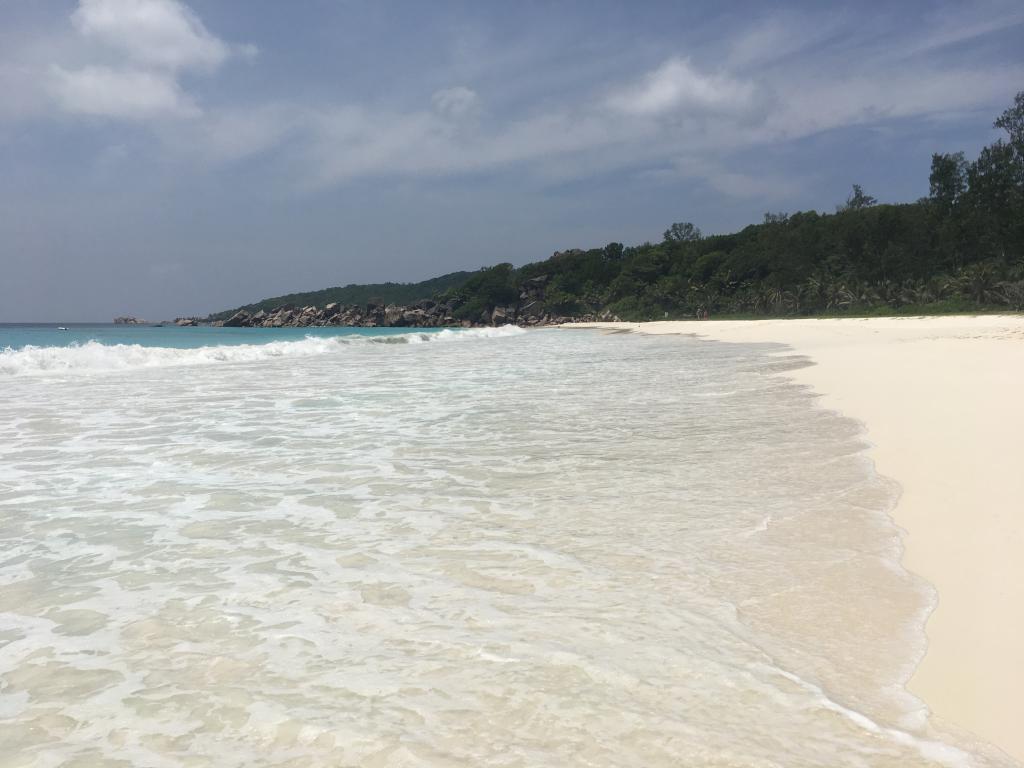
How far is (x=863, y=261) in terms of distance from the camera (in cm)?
6344

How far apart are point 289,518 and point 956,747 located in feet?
12.1

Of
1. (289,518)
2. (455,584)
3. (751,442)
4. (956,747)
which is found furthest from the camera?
(751,442)

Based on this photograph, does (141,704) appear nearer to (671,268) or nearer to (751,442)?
(751,442)

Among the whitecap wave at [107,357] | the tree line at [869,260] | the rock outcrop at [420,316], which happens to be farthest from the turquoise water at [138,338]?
the rock outcrop at [420,316]

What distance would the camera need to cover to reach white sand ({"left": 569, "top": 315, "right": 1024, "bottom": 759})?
2.22 metres

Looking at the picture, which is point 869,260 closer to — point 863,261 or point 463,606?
point 863,261

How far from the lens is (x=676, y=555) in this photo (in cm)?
350

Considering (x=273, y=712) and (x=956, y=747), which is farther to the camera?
(x=273, y=712)

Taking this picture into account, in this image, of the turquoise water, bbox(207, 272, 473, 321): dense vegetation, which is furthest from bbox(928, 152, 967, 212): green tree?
bbox(207, 272, 473, 321): dense vegetation

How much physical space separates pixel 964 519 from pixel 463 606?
121 inches

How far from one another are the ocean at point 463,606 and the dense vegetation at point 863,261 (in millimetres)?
45044

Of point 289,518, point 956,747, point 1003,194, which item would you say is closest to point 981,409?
point 956,747

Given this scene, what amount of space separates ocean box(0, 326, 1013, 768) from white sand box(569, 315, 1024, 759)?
0.40 feet

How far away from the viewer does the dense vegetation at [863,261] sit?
47750 mm
